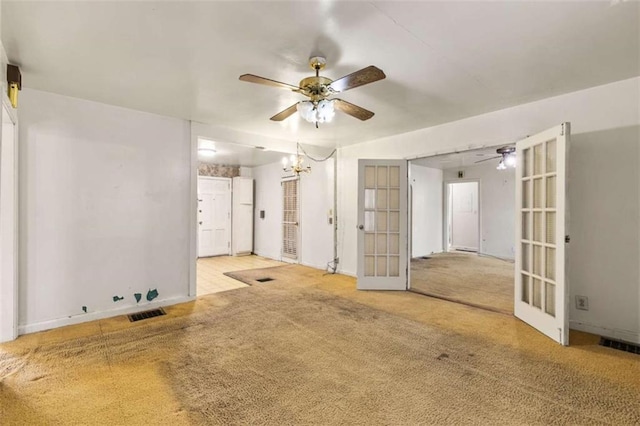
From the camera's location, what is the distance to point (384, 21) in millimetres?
1896

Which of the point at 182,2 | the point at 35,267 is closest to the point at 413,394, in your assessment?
the point at 182,2

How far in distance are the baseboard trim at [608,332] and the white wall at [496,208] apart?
16.1ft

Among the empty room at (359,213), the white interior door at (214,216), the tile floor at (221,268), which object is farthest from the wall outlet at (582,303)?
the white interior door at (214,216)

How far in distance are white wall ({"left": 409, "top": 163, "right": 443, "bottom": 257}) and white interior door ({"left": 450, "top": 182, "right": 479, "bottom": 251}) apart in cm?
116

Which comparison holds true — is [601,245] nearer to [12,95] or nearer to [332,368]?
[332,368]

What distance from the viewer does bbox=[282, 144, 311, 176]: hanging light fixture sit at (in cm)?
513

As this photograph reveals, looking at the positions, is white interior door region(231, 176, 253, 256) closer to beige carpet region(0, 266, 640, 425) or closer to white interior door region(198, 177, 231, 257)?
white interior door region(198, 177, 231, 257)

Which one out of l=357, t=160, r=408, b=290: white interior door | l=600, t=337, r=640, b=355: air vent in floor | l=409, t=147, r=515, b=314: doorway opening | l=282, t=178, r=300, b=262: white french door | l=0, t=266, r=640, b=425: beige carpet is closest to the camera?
l=0, t=266, r=640, b=425: beige carpet

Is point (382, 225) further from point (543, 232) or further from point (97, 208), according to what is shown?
point (97, 208)

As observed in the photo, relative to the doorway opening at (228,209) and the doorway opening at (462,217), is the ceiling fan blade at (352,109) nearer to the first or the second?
the doorway opening at (462,217)

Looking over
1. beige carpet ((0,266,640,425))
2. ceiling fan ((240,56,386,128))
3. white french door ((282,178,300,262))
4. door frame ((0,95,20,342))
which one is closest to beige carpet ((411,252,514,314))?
beige carpet ((0,266,640,425))

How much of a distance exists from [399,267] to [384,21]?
3.50 m

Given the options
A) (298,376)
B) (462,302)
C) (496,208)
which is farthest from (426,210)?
(298,376)

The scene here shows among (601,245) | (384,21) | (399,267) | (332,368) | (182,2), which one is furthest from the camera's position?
(399,267)
